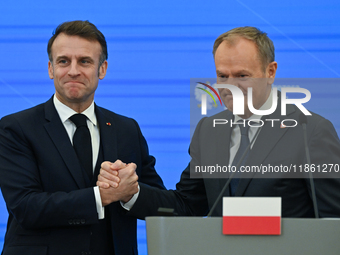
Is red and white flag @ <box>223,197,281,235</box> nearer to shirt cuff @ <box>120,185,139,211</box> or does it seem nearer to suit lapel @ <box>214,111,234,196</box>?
suit lapel @ <box>214,111,234,196</box>

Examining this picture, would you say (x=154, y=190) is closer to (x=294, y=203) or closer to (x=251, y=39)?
(x=294, y=203)

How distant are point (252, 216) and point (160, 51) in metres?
1.88

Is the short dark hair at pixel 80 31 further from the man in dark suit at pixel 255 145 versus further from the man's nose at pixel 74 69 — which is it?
the man in dark suit at pixel 255 145

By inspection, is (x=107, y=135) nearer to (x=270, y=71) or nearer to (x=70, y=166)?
(x=70, y=166)

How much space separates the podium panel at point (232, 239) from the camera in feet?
3.73

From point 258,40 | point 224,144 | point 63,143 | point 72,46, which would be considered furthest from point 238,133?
point 72,46

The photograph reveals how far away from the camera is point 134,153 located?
2092mm

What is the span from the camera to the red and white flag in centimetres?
114

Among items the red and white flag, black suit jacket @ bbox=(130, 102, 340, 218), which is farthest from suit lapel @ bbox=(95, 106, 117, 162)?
the red and white flag

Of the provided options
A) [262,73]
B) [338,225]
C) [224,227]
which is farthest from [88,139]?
[338,225]

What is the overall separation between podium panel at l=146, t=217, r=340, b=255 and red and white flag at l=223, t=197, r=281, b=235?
0.02 meters

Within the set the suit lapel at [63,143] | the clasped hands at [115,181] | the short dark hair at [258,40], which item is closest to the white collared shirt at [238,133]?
the short dark hair at [258,40]

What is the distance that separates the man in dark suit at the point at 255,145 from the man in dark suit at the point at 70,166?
112mm

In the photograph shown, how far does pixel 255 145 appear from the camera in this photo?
1613 millimetres
